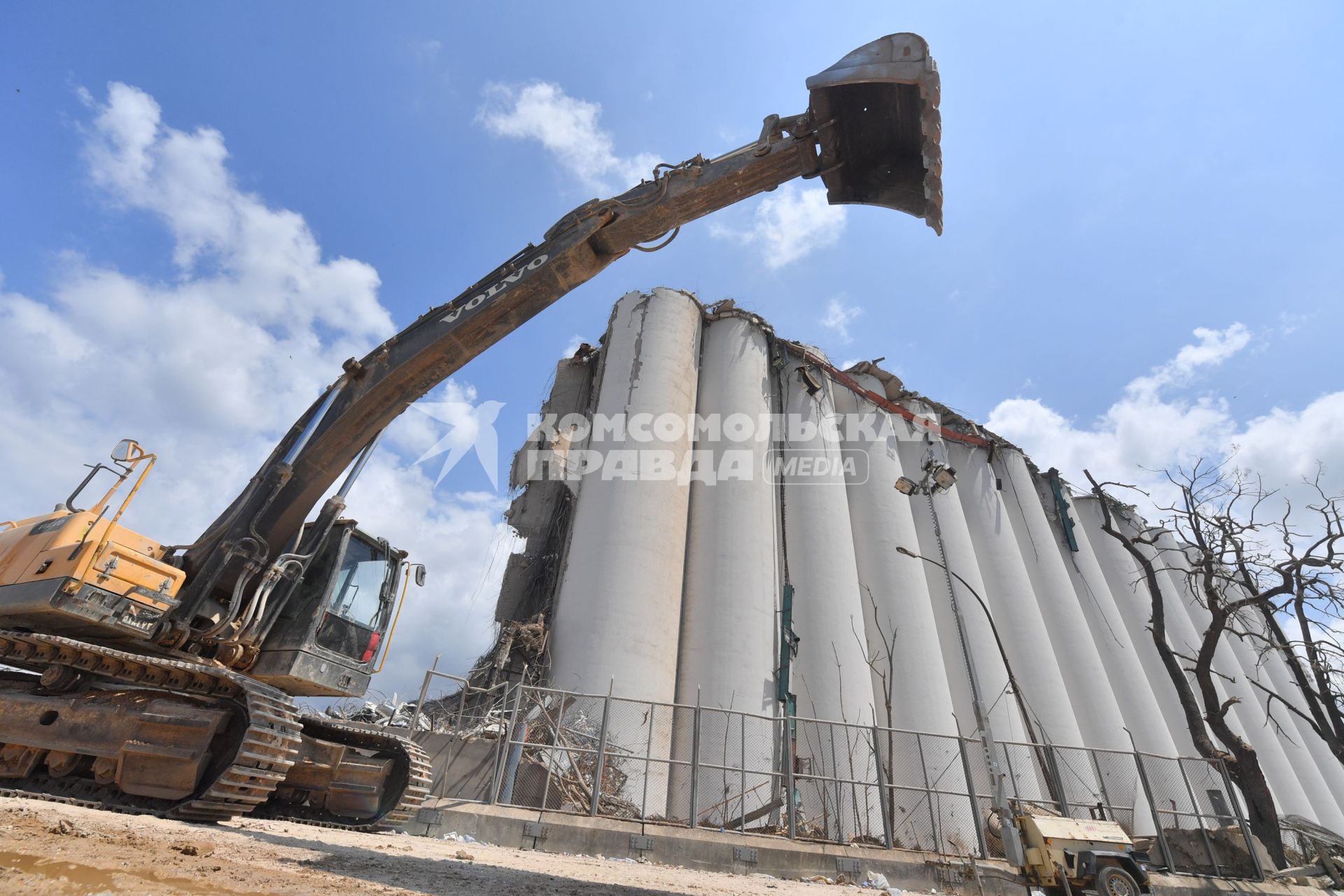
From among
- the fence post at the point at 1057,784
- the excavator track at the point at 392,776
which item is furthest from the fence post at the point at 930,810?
the excavator track at the point at 392,776

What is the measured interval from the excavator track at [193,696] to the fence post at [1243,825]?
1597 cm

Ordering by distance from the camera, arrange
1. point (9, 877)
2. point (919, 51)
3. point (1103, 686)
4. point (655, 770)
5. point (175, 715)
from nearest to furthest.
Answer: point (9, 877)
point (175, 715)
point (919, 51)
point (655, 770)
point (1103, 686)

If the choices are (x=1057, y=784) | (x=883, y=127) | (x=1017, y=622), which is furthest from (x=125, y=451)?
(x=1017, y=622)

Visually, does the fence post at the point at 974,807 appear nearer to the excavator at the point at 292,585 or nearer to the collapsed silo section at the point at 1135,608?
the excavator at the point at 292,585

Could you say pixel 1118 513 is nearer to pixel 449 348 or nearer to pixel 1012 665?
pixel 1012 665

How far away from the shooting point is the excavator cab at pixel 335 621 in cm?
760

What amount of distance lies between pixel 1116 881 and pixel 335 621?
401 inches

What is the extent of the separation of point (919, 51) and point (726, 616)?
46.6 ft

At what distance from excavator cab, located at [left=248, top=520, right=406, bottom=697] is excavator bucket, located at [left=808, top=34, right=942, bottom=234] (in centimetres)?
745

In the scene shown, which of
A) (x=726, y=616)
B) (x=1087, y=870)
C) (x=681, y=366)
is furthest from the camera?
(x=681, y=366)

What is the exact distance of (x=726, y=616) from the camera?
59.1 feet

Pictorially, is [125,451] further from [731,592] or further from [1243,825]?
[1243,825]

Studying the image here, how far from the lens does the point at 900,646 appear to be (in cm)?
1998

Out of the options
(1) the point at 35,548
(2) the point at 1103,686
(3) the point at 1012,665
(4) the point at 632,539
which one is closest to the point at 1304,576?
(3) the point at 1012,665
